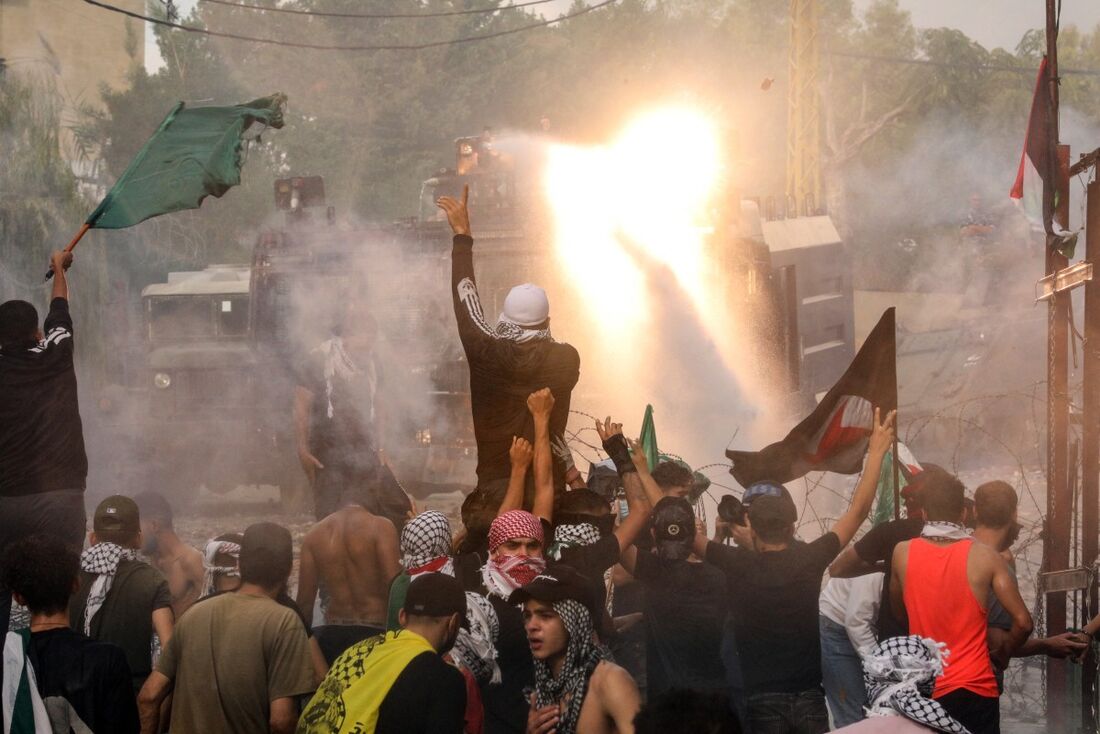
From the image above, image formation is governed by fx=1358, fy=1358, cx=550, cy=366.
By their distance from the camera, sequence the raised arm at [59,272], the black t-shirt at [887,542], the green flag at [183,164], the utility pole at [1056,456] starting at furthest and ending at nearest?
the utility pole at [1056,456] < the green flag at [183,164] < the raised arm at [59,272] < the black t-shirt at [887,542]

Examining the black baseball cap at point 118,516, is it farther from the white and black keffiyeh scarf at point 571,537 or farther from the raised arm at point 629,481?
the raised arm at point 629,481

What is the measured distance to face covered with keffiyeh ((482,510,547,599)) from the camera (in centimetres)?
489

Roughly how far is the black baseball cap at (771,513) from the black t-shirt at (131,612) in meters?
2.27

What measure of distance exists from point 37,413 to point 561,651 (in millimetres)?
2954

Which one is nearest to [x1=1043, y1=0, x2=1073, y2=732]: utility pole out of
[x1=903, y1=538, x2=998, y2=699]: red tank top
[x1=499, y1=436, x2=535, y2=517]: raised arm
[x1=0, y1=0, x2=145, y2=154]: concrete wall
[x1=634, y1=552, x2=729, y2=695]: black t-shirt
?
[x1=903, y1=538, x2=998, y2=699]: red tank top

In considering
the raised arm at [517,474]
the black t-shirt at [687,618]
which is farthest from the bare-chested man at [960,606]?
the raised arm at [517,474]

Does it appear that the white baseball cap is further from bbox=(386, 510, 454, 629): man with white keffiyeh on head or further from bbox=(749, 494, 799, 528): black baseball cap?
bbox=(749, 494, 799, 528): black baseball cap

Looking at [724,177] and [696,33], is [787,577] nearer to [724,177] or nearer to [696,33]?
[724,177]

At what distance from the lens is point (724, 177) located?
15.1m

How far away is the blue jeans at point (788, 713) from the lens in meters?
4.81

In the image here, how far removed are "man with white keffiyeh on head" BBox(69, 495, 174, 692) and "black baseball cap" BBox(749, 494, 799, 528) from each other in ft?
7.35

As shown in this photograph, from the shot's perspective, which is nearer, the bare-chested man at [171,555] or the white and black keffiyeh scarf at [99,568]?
the white and black keffiyeh scarf at [99,568]

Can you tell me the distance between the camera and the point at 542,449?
536 centimetres

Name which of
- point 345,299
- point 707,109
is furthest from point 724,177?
point 707,109
